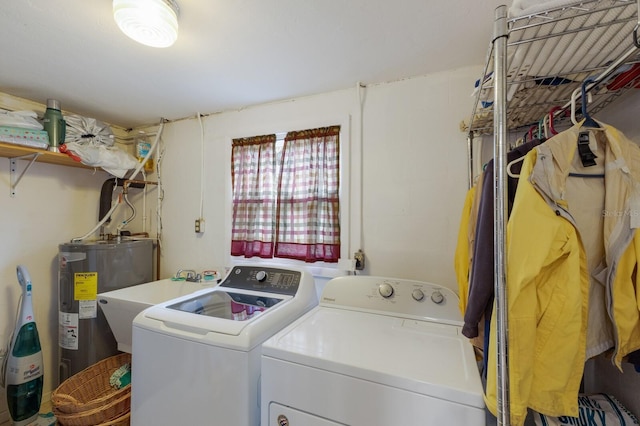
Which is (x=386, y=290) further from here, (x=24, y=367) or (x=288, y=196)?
(x=24, y=367)

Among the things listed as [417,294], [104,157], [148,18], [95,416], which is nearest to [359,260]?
[417,294]

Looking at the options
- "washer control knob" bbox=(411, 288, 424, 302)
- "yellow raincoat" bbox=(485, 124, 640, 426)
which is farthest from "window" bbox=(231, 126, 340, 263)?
"yellow raincoat" bbox=(485, 124, 640, 426)

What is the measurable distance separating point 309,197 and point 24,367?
2129 mm

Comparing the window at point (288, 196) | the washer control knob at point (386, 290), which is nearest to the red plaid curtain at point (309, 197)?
the window at point (288, 196)

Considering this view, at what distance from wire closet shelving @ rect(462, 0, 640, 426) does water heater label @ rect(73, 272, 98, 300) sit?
7.78 feet

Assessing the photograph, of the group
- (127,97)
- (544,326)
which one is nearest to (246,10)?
(127,97)

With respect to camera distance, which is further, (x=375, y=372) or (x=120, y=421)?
(x=120, y=421)

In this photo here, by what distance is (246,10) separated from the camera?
3.78 ft

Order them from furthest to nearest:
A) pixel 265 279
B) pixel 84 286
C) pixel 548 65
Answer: pixel 84 286 < pixel 265 279 < pixel 548 65

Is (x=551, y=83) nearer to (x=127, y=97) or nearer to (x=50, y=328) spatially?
(x=127, y=97)

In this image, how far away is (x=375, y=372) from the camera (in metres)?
0.86

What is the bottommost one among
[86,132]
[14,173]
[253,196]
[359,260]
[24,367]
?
[24,367]

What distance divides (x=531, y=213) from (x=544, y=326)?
0.94 ft

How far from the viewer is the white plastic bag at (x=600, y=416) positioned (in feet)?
2.77
